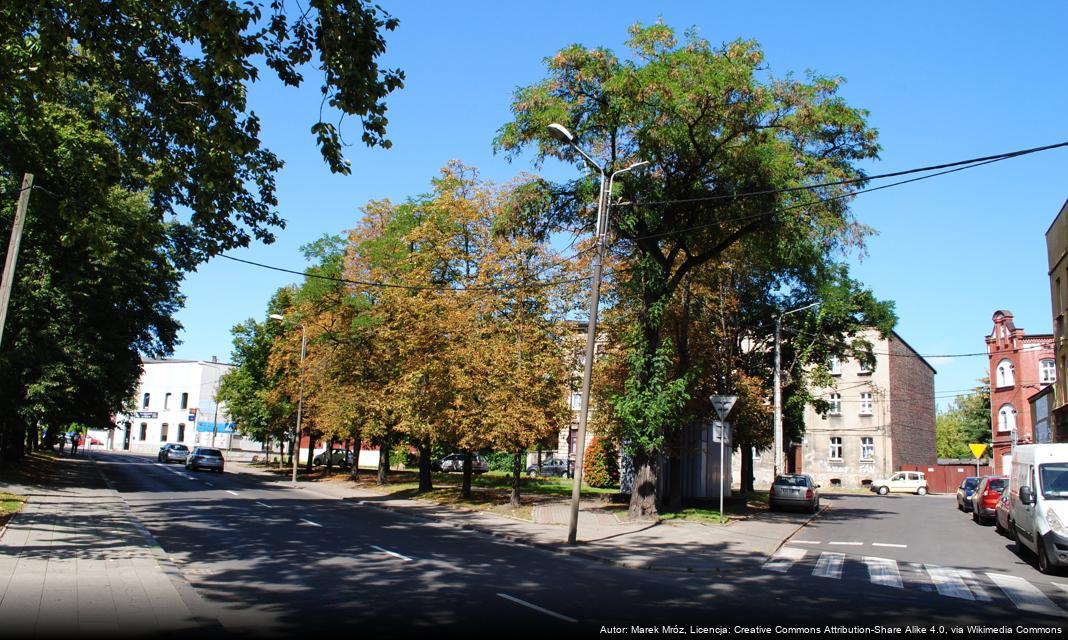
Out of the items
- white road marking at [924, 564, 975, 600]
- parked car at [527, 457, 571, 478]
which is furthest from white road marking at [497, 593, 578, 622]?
parked car at [527, 457, 571, 478]

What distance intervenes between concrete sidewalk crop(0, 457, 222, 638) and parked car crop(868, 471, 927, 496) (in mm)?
46949

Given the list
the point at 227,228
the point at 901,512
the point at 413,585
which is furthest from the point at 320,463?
the point at 413,585

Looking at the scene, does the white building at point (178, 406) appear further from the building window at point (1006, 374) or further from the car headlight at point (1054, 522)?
the car headlight at point (1054, 522)

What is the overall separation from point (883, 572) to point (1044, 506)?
3.08m

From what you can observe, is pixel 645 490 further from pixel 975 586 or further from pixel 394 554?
pixel 975 586

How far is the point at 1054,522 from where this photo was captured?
1241 cm

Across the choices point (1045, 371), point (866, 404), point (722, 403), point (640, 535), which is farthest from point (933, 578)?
point (866, 404)

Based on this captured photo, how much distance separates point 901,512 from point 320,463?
46012 mm

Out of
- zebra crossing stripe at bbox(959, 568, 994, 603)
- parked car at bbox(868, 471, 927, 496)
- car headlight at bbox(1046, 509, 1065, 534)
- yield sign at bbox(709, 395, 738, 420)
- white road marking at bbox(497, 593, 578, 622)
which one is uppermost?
yield sign at bbox(709, 395, 738, 420)

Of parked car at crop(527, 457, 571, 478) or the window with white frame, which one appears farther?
parked car at crop(527, 457, 571, 478)

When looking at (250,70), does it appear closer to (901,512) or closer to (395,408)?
(395,408)

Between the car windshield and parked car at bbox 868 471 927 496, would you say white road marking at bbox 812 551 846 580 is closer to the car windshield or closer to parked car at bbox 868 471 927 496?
the car windshield

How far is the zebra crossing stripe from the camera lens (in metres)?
10.4

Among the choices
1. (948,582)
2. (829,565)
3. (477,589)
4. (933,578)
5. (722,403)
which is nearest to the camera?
(477,589)
